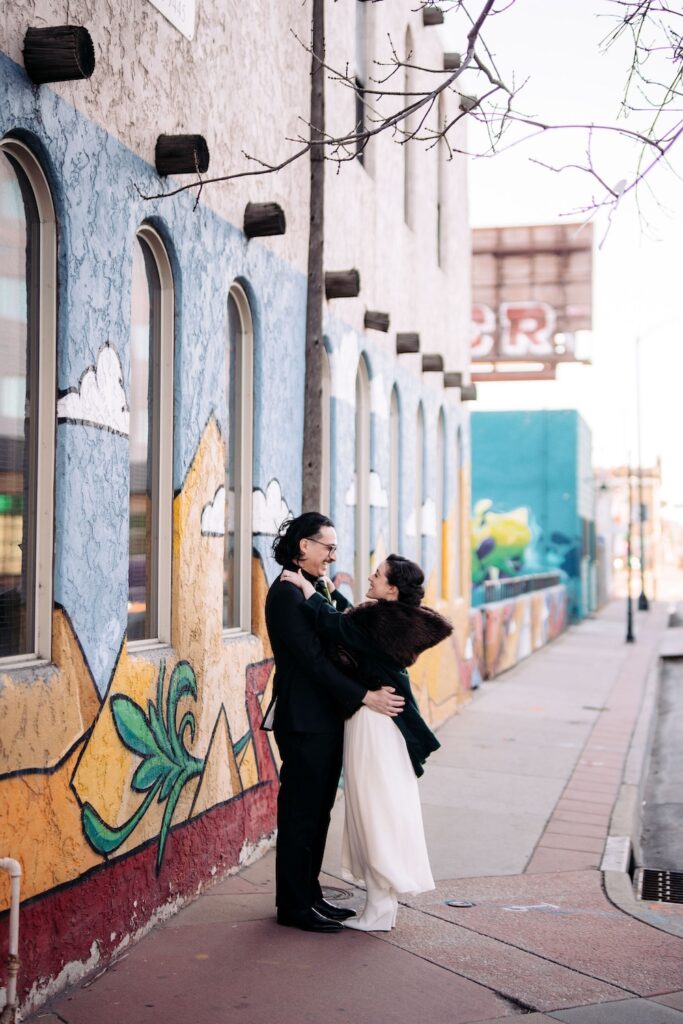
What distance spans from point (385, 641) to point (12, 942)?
2.08m

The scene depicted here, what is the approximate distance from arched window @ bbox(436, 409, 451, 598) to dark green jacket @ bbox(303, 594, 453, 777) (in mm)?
8542

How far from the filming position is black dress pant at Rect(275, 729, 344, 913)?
5586 millimetres

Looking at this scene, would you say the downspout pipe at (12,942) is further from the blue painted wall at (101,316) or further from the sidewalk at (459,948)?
the blue painted wall at (101,316)

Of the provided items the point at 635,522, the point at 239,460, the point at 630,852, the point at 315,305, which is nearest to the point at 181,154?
the point at 239,460

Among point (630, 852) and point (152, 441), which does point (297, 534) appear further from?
point (630, 852)

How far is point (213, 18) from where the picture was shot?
6.73m

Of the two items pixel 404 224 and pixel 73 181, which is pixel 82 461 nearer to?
pixel 73 181

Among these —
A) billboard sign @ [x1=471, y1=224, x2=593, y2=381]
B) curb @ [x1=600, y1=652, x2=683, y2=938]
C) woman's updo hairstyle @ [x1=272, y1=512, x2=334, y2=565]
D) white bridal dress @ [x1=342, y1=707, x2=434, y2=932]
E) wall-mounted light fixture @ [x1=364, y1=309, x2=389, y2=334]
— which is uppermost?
billboard sign @ [x1=471, y1=224, x2=593, y2=381]

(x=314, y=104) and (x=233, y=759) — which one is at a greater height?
(x=314, y=104)

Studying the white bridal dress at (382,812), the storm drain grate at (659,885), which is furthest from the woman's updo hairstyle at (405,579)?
the storm drain grate at (659,885)

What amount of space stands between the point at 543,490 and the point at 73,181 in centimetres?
3502

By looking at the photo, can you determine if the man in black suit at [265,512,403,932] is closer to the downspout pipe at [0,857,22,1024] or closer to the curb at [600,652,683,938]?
the downspout pipe at [0,857,22,1024]

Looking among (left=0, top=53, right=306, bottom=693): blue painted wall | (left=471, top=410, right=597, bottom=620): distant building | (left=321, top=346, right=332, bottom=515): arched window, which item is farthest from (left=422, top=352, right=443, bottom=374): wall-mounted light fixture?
(left=471, top=410, right=597, bottom=620): distant building

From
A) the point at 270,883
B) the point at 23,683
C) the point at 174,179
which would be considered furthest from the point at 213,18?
the point at 270,883
